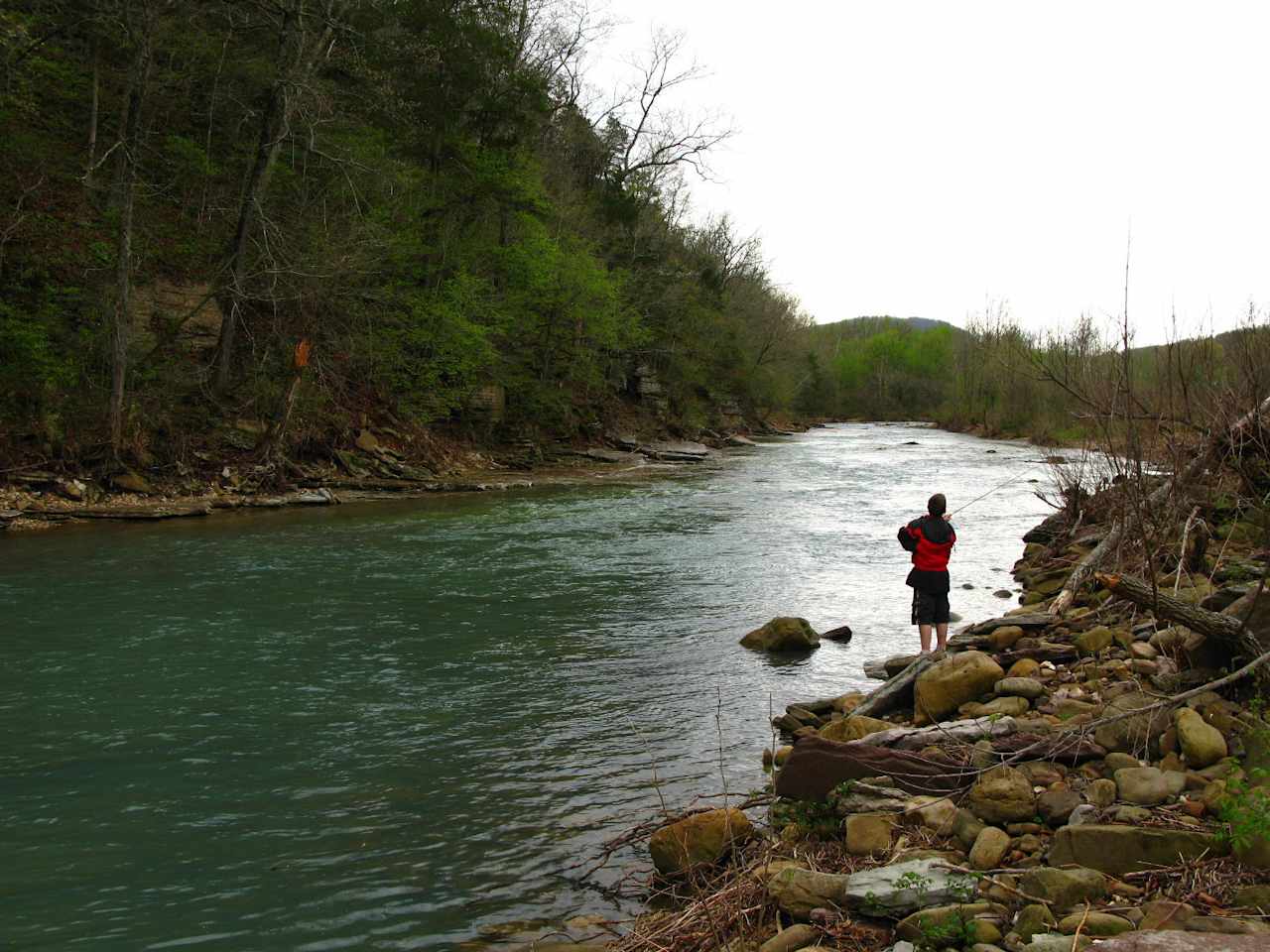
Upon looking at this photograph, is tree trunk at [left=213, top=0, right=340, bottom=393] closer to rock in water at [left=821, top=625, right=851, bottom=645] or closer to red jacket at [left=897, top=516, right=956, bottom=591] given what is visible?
rock in water at [left=821, top=625, right=851, bottom=645]

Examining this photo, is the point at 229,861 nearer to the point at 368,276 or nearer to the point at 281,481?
the point at 281,481

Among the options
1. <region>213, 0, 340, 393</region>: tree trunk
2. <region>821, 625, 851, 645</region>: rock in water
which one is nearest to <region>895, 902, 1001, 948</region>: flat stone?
<region>821, 625, 851, 645</region>: rock in water

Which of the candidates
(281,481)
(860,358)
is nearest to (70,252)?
(281,481)

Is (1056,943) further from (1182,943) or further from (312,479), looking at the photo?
(312,479)

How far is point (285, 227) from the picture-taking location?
2703 cm

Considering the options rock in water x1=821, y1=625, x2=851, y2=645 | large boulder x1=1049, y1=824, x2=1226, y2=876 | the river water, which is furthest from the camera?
rock in water x1=821, y1=625, x2=851, y2=645

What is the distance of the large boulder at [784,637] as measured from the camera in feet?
36.2

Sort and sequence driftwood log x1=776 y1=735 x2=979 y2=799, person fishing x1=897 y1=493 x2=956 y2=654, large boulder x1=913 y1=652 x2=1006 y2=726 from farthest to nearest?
person fishing x1=897 y1=493 x2=956 y2=654 < large boulder x1=913 y1=652 x2=1006 y2=726 < driftwood log x1=776 y1=735 x2=979 y2=799

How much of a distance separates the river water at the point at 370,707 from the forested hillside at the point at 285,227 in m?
6.39

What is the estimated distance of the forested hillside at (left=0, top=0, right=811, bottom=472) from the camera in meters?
21.4

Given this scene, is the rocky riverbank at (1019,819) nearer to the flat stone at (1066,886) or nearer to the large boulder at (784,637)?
the flat stone at (1066,886)

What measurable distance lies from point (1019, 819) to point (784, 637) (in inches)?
241

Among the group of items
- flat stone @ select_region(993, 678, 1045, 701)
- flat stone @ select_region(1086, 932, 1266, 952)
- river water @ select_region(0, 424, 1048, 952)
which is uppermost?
flat stone @ select_region(1086, 932, 1266, 952)

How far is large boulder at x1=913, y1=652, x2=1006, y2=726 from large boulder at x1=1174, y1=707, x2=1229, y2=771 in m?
2.17
